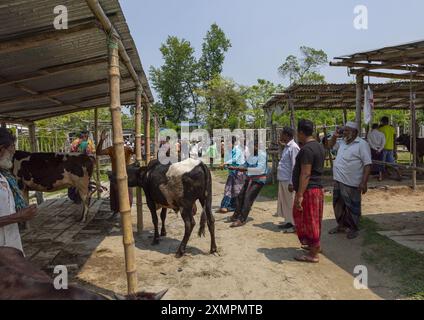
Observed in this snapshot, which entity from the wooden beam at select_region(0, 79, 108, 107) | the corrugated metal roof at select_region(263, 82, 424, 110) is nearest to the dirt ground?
the wooden beam at select_region(0, 79, 108, 107)

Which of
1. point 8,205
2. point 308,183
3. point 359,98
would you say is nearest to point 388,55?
point 359,98

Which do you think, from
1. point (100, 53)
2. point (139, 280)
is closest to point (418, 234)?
point (139, 280)

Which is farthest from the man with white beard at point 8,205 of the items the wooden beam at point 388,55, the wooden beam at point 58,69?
the wooden beam at point 388,55

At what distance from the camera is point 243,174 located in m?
8.14

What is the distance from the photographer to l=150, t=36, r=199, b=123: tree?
4306cm

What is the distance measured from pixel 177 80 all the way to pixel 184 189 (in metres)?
38.7

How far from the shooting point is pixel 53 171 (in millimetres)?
7770

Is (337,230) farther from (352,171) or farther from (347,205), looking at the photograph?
(352,171)

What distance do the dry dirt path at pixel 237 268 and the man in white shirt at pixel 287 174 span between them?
0.35 metres

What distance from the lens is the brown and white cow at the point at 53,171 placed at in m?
7.72

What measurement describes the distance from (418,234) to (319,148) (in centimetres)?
261

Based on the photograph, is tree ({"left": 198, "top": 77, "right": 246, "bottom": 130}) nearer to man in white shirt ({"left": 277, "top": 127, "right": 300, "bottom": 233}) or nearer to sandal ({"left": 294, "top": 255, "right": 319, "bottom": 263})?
man in white shirt ({"left": 277, "top": 127, "right": 300, "bottom": 233})

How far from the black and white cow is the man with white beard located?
2.85 m
